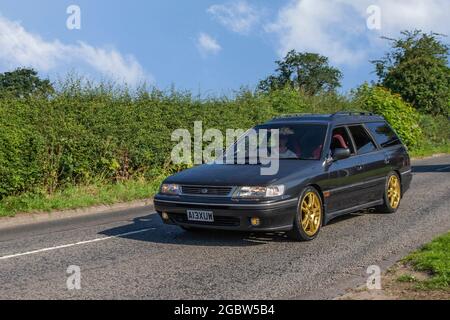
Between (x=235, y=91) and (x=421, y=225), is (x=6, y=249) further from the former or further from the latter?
(x=235, y=91)

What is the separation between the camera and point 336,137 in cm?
932

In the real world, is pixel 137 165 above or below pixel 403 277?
above

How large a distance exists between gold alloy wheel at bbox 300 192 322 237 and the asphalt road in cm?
20

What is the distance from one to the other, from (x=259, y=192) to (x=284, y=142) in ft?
5.55

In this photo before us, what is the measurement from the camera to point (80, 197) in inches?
524

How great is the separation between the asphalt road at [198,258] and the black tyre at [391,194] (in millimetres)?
198

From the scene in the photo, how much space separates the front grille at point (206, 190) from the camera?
25.4ft

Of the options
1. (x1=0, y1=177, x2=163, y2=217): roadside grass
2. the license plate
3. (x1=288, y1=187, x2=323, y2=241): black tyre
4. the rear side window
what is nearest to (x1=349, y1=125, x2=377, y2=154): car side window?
the rear side window

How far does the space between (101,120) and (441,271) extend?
10.1 m

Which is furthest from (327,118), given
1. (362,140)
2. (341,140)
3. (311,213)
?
(311,213)

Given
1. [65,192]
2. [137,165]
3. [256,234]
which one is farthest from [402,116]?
[256,234]

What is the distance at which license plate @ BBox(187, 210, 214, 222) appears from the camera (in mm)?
7797

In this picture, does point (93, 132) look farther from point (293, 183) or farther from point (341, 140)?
point (293, 183)

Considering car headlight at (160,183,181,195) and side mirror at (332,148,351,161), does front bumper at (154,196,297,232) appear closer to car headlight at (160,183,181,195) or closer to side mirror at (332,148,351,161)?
car headlight at (160,183,181,195)
